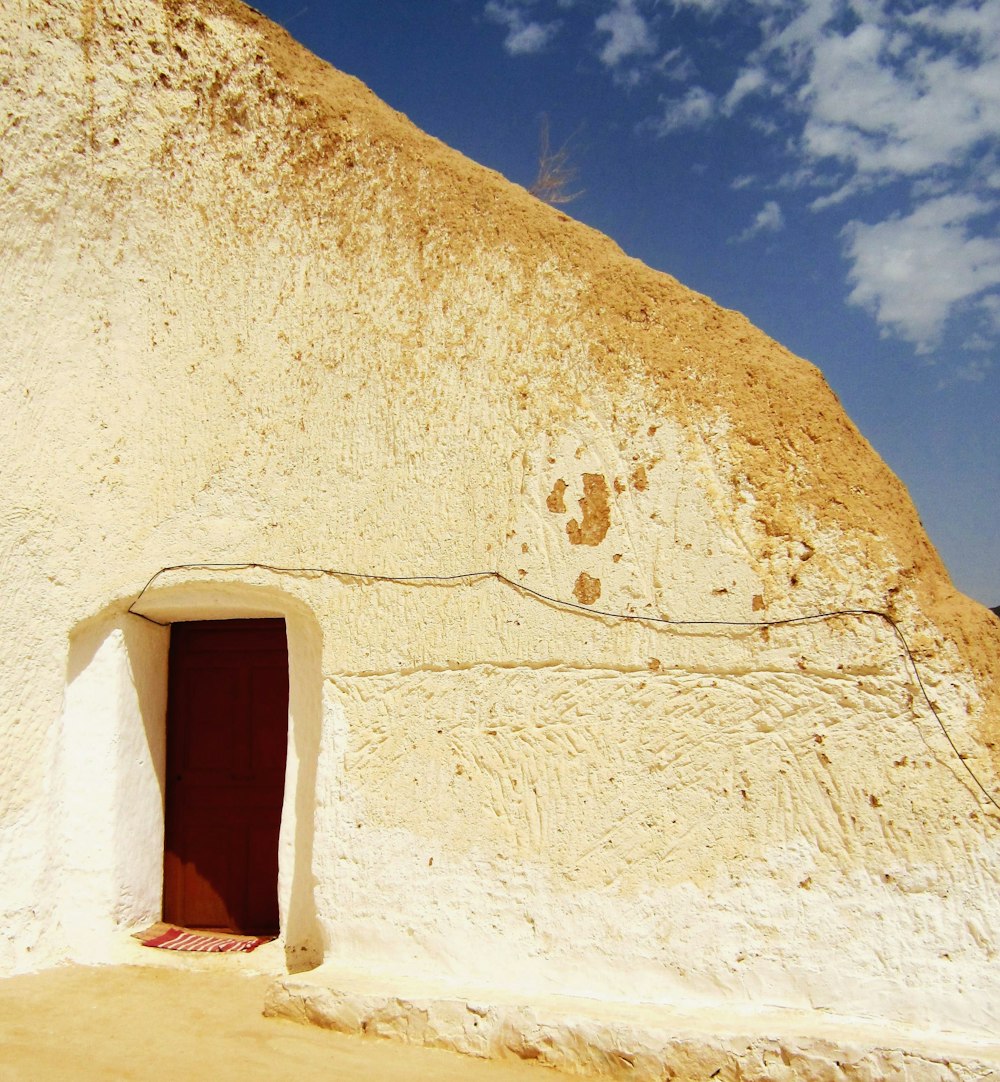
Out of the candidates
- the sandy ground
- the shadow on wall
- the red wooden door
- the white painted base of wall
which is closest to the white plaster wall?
the shadow on wall

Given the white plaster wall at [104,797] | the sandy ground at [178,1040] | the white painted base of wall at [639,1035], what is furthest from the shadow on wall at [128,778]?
the white painted base of wall at [639,1035]

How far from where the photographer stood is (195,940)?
183 inches

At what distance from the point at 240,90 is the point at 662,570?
133 inches

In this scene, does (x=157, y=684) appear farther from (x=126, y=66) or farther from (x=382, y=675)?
(x=126, y=66)

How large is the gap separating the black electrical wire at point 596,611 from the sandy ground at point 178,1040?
1749 mm

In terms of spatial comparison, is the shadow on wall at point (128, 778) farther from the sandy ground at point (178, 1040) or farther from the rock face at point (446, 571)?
the sandy ground at point (178, 1040)

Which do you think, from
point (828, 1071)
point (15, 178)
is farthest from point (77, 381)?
point (828, 1071)

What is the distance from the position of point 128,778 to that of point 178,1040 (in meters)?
1.45

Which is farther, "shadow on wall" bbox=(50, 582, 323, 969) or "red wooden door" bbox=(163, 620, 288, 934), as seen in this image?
"red wooden door" bbox=(163, 620, 288, 934)

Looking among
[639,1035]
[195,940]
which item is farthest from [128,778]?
[639,1035]

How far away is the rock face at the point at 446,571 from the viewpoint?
3.49 meters

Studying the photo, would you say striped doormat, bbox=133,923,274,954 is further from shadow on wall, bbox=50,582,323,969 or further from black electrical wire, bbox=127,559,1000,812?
black electrical wire, bbox=127,559,1000,812

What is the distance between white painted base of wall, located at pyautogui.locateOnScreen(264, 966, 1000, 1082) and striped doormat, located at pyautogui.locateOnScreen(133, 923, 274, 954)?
2.85 feet

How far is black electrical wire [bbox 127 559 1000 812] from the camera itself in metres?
3.42
